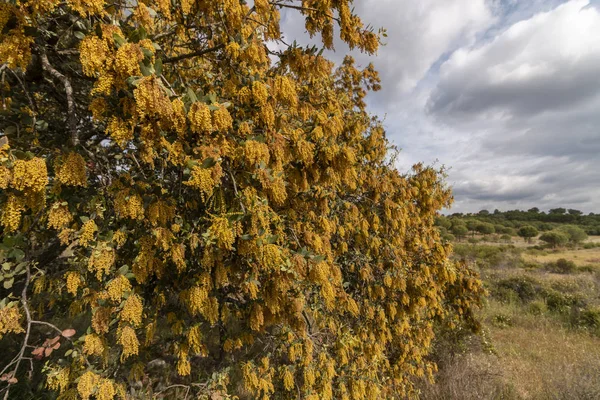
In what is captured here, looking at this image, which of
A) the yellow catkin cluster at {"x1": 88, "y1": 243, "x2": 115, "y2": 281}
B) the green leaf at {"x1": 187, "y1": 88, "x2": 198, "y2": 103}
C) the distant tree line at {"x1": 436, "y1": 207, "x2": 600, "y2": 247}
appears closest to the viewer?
the green leaf at {"x1": 187, "y1": 88, "x2": 198, "y2": 103}

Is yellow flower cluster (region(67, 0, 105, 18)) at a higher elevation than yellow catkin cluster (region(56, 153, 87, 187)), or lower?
higher

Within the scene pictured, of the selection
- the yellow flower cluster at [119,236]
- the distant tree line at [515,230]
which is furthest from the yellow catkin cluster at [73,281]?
the distant tree line at [515,230]

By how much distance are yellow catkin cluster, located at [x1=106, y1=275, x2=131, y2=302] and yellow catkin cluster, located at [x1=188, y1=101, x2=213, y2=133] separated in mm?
1311

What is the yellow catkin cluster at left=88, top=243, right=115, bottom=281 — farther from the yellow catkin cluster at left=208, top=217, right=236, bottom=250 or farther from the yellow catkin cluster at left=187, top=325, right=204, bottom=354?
the yellow catkin cluster at left=187, top=325, right=204, bottom=354

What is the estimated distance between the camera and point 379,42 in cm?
274

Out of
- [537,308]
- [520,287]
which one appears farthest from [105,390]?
[520,287]

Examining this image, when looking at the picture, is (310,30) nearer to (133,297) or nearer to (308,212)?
(308,212)

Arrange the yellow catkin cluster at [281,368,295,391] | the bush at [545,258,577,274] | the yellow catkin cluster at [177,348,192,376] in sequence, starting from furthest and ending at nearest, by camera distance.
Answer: the bush at [545,258,577,274]
the yellow catkin cluster at [281,368,295,391]
the yellow catkin cluster at [177,348,192,376]

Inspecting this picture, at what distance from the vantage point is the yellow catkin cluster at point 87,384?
2.30 metres

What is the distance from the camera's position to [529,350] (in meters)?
8.28

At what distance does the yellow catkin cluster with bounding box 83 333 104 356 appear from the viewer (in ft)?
7.38

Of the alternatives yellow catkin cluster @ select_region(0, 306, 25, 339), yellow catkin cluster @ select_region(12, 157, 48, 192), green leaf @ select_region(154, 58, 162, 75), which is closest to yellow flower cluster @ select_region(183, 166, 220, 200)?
green leaf @ select_region(154, 58, 162, 75)

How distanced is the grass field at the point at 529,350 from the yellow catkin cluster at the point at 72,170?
6.91 m

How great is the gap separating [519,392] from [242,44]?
7959mm
